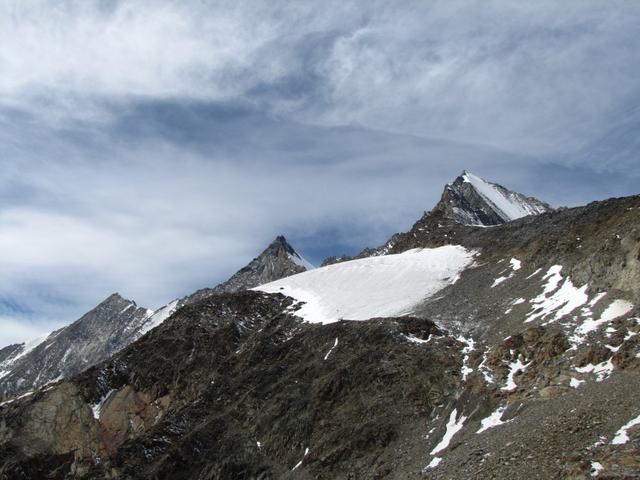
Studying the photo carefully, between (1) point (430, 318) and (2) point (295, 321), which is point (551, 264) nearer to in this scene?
(1) point (430, 318)

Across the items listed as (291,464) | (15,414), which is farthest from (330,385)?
(15,414)

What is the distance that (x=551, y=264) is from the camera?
5047cm

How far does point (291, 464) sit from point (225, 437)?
28.1 ft

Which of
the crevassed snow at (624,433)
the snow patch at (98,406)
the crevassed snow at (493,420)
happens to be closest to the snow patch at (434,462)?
the crevassed snow at (493,420)

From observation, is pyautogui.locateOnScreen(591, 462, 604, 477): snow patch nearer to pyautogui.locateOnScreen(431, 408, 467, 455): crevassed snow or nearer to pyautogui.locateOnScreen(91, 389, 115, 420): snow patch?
pyautogui.locateOnScreen(431, 408, 467, 455): crevassed snow

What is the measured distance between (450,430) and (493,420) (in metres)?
2.95

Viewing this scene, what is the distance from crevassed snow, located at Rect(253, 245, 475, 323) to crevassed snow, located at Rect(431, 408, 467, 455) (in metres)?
21.0

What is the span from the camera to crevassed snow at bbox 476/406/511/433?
30.8 meters

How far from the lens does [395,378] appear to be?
4250 centimetres

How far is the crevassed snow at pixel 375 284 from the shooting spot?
201 ft

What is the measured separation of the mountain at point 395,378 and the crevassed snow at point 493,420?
9cm

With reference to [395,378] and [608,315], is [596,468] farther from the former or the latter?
[395,378]

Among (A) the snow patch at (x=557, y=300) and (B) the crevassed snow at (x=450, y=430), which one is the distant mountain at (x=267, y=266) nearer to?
(A) the snow patch at (x=557, y=300)

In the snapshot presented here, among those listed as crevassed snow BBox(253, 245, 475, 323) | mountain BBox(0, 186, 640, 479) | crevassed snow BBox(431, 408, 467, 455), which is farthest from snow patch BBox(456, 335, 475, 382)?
crevassed snow BBox(253, 245, 475, 323)
